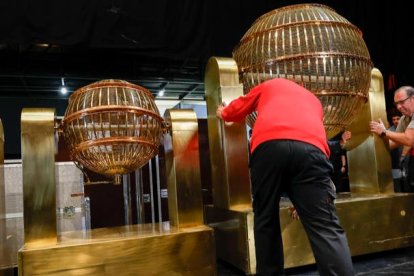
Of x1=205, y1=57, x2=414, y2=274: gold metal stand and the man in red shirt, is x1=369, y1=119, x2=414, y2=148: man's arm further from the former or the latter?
the man in red shirt

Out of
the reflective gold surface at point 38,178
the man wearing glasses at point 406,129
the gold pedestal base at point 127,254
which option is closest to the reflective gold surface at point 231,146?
the gold pedestal base at point 127,254

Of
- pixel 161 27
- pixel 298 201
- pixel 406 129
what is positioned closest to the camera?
pixel 298 201

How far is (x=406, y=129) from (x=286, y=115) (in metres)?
1.52

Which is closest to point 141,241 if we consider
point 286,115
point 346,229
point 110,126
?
point 110,126

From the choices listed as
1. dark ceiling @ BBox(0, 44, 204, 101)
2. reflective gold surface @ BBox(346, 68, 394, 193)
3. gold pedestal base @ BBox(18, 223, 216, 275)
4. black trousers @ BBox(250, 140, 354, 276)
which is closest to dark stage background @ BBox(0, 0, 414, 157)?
dark ceiling @ BBox(0, 44, 204, 101)

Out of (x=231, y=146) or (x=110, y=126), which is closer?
(x=110, y=126)

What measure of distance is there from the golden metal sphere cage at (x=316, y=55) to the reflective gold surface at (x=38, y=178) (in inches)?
45.1

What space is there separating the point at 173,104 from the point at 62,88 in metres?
2.34

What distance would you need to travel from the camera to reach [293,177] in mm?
1608

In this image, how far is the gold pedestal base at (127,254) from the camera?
1730 mm

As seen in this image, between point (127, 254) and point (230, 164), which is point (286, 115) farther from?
point (127, 254)

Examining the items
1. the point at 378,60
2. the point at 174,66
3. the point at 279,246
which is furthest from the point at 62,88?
the point at 279,246

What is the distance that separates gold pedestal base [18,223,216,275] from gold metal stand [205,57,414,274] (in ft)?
0.77

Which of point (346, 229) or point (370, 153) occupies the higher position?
point (370, 153)
